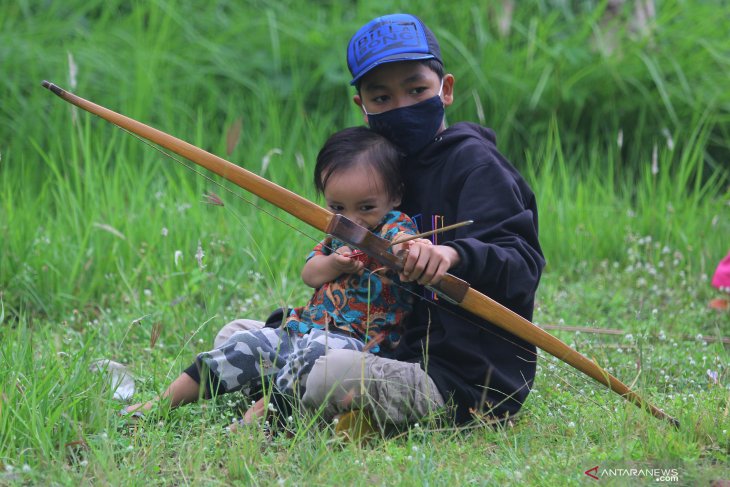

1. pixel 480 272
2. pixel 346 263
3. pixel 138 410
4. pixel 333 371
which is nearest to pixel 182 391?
pixel 138 410

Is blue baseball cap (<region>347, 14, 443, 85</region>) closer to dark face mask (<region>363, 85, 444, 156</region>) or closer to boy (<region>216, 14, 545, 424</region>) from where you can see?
boy (<region>216, 14, 545, 424</region>)

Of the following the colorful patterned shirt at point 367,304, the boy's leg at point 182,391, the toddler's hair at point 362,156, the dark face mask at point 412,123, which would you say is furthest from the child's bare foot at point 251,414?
the dark face mask at point 412,123

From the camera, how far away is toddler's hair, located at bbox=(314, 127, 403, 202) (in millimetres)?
3215

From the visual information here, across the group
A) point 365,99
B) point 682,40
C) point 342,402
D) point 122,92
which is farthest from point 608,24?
point 342,402

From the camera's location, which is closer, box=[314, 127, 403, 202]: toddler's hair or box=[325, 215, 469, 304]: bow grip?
box=[325, 215, 469, 304]: bow grip

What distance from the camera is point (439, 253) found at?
281 centimetres

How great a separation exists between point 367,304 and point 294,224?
211 cm

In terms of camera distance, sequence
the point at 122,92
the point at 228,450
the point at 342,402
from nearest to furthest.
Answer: the point at 228,450 < the point at 342,402 < the point at 122,92

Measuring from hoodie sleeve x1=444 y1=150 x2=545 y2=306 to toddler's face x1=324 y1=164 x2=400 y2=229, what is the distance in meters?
0.24

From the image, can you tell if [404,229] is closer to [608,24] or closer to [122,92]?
[122,92]

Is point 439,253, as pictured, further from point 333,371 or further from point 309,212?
point 333,371

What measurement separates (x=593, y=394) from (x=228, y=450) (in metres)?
1.29

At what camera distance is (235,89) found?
21.3 feet

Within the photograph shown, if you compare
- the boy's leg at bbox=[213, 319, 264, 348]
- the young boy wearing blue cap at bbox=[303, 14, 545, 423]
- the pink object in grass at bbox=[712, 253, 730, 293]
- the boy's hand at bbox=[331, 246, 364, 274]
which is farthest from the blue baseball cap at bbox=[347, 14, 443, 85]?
the pink object in grass at bbox=[712, 253, 730, 293]
